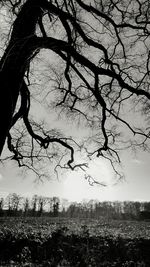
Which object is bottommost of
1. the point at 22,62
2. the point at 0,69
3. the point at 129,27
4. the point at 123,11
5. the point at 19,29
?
the point at 0,69

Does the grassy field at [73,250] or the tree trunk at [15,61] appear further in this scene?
the grassy field at [73,250]

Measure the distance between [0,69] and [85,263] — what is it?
1344 cm

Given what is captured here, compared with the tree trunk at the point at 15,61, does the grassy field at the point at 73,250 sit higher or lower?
lower

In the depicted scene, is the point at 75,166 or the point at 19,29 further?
the point at 75,166

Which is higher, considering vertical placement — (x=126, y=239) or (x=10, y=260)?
(x=126, y=239)

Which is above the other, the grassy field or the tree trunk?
the tree trunk

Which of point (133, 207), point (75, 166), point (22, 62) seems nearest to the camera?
point (22, 62)

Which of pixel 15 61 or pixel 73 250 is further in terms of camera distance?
pixel 73 250

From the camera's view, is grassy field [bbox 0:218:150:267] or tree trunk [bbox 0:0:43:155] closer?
tree trunk [bbox 0:0:43:155]

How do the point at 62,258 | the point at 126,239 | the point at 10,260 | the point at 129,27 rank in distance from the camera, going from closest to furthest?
the point at 129,27, the point at 10,260, the point at 62,258, the point at 126,239

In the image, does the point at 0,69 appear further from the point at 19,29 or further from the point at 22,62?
the point at 19,29

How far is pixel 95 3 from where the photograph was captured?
5.75 meters

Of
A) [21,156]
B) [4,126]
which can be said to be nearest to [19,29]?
[4,126]

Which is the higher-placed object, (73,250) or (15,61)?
(15,61)
